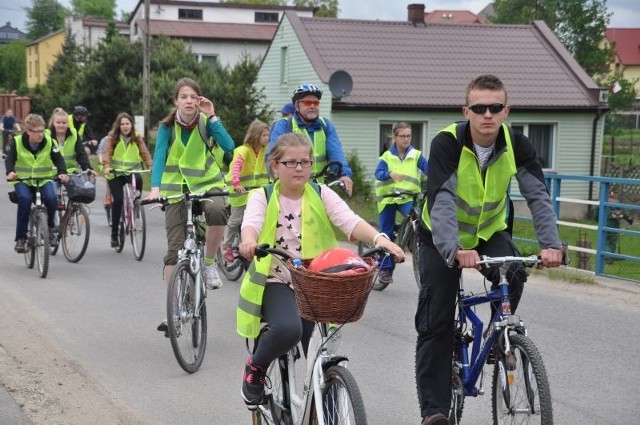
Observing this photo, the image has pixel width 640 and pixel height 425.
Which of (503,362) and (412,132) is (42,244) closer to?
(503,362)

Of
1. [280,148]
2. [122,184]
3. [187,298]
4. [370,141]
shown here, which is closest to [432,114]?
[370,141]

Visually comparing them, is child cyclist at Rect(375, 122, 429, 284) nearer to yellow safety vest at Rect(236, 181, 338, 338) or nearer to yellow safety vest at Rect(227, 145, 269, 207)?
yellow safety vest at Rect(227, 145, 269, 207)

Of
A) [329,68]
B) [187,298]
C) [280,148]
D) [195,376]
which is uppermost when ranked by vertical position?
[329,68]

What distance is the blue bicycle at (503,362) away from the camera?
4.68 meters

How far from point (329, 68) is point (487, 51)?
6.72 m

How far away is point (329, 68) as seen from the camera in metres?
34.0

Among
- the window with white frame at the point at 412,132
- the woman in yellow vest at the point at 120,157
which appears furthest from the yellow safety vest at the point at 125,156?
the window with white frame at the point at 412,132

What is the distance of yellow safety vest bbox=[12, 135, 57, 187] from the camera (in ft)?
40.3

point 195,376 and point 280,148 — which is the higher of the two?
point 280,148

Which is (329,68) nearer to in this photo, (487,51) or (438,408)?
(487,51)

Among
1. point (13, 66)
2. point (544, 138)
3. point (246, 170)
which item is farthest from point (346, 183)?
point (13, 66)

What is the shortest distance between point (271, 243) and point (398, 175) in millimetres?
6261

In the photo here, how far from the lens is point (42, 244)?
11992 mm

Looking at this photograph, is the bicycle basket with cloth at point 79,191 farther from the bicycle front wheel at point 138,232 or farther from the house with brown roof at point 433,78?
the house with brown roof at point 433,78
